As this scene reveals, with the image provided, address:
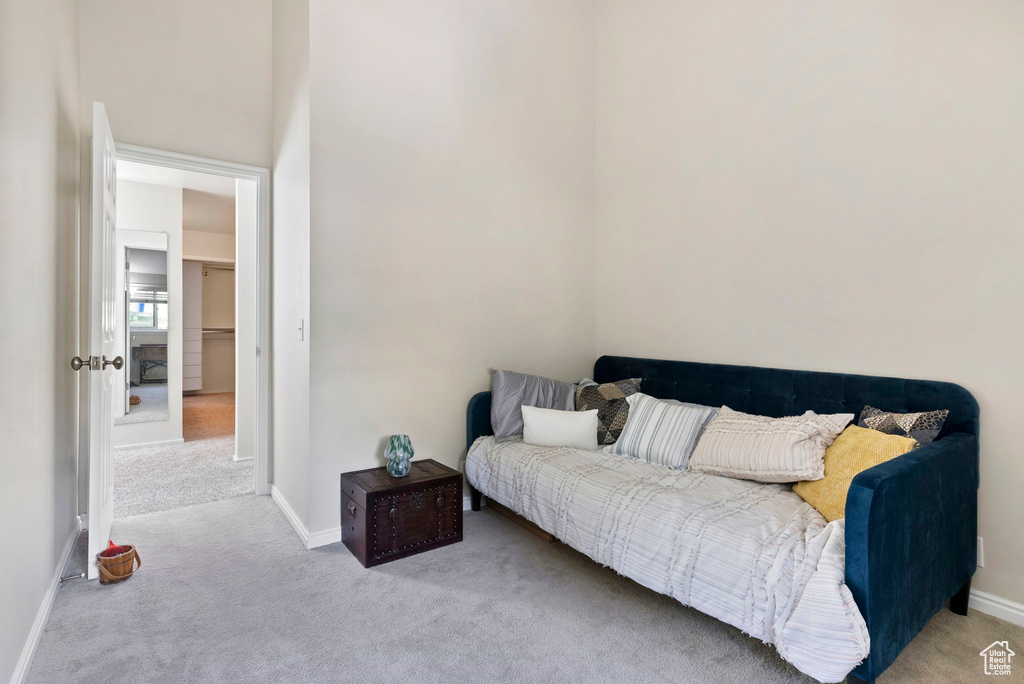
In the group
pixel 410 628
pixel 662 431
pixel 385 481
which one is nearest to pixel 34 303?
pixel 385 481

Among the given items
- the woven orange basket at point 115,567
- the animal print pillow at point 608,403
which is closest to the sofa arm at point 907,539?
the animal print pillow at point 608,403

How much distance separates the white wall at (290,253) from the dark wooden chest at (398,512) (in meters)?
0.29

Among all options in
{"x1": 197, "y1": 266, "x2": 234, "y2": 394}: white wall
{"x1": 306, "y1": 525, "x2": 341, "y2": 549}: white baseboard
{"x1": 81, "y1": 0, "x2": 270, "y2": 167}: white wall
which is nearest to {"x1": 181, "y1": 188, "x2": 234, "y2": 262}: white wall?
{"x1": 197, "y1": 266, "x2": 234, "y2": 394}: white wall

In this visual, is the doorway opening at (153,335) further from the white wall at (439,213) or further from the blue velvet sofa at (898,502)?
the blue velvet sofa at (898,502)

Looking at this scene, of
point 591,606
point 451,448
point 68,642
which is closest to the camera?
point 68,642

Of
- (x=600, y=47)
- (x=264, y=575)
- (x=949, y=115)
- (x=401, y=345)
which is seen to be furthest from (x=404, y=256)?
(x=949, y=115)

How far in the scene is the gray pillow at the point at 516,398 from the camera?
3000mm

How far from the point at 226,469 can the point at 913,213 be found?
445cm

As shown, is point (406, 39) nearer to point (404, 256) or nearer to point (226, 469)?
point (404, 256)

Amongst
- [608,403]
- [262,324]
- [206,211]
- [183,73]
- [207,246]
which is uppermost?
[183,73]

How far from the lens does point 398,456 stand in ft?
8.62

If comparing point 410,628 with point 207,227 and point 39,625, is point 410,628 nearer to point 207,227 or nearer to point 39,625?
point 39,625

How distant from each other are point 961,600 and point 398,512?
7.55 feet

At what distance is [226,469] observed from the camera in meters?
3.94
